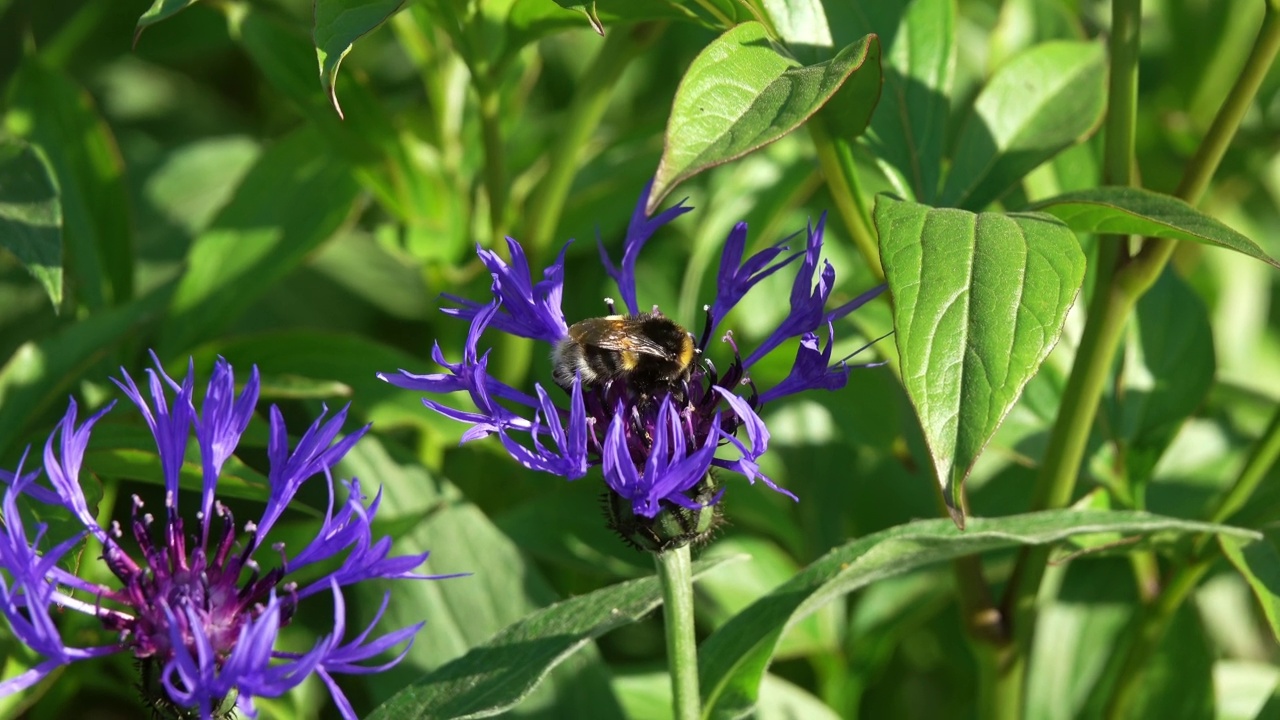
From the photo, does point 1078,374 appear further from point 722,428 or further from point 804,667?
point 804,667

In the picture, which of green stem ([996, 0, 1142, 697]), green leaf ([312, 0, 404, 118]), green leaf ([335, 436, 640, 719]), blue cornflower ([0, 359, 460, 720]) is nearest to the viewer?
blue cornflower ([0, 359, 460, 720])

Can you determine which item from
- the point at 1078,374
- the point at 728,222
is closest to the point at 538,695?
the point at 1078,374

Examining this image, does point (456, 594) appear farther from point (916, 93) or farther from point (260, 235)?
point (916, 93)

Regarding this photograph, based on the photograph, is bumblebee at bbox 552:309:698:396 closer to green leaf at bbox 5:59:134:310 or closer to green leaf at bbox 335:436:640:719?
green leaf at bbox 335:436:640:719

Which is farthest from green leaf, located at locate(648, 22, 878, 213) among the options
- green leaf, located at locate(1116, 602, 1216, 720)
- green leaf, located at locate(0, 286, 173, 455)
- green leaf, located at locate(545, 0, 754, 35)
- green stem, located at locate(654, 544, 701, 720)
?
green leaf, located at locate(1116, 602, 1216, 720)

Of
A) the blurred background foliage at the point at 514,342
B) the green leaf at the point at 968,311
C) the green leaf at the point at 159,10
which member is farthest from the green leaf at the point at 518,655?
the green leaf at the point at 159,10

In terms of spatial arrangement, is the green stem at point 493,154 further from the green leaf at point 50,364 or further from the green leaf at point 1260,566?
the green leaf at point 1260,566

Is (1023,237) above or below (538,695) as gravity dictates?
above
